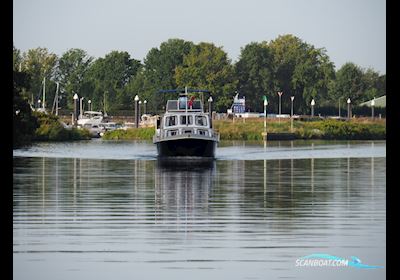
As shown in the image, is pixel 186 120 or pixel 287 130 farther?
pixel 287 130

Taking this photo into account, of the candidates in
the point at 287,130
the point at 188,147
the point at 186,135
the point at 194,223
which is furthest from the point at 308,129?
the point at 194,223

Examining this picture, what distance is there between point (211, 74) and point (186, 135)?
76.8 metres

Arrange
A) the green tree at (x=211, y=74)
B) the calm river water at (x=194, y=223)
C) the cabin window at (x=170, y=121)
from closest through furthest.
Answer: the calm river water at (x=194, y=223) → the cabin window at (x=170, y=121) → the green tree at (x=211, y=74)

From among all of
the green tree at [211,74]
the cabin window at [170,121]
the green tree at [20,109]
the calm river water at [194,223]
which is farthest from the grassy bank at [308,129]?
the calm river water at [194,223]

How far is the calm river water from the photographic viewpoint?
21734 millimetres

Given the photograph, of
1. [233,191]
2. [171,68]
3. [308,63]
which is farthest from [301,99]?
[233,191]

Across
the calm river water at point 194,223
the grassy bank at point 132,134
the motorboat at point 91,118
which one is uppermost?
the motorboat at point 91,118

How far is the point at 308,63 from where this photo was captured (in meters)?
152

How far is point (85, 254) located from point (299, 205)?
11.3m

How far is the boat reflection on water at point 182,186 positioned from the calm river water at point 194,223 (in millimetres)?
43

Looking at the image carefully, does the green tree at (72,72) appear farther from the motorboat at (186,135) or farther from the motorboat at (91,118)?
the motorboat at (186,135)

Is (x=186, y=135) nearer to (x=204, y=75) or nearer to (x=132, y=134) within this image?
(x=132, y=134)

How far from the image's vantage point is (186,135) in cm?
5872

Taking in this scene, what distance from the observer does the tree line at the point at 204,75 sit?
138 m
